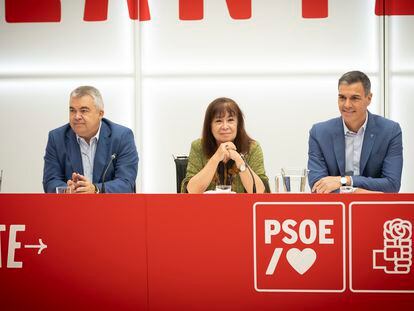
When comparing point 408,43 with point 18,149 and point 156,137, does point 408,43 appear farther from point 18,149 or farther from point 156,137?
point 18,149

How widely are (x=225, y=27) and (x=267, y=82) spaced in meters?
0.53

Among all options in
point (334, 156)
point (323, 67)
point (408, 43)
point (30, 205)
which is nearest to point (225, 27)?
point (323, 67)

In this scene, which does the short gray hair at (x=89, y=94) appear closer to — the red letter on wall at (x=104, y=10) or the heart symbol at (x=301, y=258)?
the red letter on wall at (x=104, y=10)

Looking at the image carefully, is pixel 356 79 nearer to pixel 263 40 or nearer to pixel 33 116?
pixel 263 40

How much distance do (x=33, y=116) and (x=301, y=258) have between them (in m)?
3.25

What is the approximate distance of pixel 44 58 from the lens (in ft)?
14.4

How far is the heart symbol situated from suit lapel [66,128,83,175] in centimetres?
152

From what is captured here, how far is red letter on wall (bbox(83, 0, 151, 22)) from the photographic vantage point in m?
4.29

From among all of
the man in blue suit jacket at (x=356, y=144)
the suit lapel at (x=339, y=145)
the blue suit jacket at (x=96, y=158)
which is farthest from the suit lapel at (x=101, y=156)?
the suit lapel at (x=339, y=145)

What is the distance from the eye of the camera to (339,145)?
286 centimetres

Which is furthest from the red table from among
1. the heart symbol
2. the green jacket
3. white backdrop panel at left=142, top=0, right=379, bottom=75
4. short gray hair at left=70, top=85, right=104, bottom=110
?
white backdrop panel at left=142, top=0, right=379, bottom=75

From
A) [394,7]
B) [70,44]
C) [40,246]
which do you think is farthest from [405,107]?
[40,246]

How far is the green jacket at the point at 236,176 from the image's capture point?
111 inches

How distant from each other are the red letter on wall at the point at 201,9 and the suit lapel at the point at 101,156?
165 centimetres
